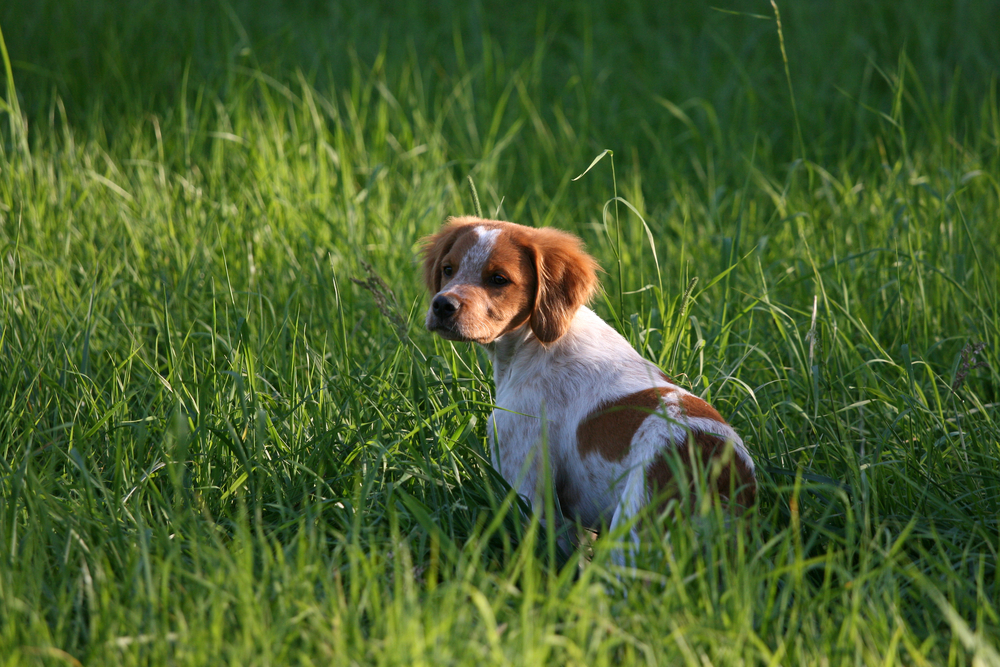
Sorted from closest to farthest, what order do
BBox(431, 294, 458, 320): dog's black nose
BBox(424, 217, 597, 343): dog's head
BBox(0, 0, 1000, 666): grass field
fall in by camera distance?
1. BBox(0, 0, 1000, 666): grass field
2. BBox(431, 294, 458, 320): dog's black nose
3. BBox(424, 217, 597, 343): dog's head

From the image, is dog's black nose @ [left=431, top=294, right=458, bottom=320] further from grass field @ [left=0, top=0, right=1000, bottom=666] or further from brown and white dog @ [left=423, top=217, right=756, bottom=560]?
grass field @ [left=0, top=0, right=1000, bottom=666]

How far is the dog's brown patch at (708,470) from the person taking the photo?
7.07ft

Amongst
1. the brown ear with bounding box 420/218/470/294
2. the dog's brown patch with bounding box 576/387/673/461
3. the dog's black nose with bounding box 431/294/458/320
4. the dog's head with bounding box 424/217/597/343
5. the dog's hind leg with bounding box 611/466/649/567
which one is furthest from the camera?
the brown ear with bounding box 420/218/470/294

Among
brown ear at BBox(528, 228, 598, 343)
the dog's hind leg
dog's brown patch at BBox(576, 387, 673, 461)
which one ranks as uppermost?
brown ear at BBox(528, 228, 598, 343)

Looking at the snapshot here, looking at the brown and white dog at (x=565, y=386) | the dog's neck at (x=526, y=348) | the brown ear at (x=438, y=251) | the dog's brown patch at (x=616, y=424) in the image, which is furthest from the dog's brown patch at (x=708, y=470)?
the brown ear at (x=438, y=251)

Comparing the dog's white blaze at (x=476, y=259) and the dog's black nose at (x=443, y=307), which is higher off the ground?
the dog's white blaze at (x=476, y=259)

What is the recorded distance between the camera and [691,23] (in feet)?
25.0

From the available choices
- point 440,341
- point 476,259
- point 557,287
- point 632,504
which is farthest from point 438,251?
point 632,504

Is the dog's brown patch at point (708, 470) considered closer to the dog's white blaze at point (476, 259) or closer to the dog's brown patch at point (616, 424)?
the dog's brown patch at point (616, 424)

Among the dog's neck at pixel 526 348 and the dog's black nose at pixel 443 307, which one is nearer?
the dog's black nose at pixel 443 307

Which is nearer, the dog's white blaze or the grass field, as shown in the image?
the grass field

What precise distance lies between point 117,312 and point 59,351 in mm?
456

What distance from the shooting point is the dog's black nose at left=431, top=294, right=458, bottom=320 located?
96.4 inches

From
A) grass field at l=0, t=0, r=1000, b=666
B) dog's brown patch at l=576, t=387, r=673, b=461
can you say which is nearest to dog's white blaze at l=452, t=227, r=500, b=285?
grass field at l=0, t=0, r=1000, b=666
